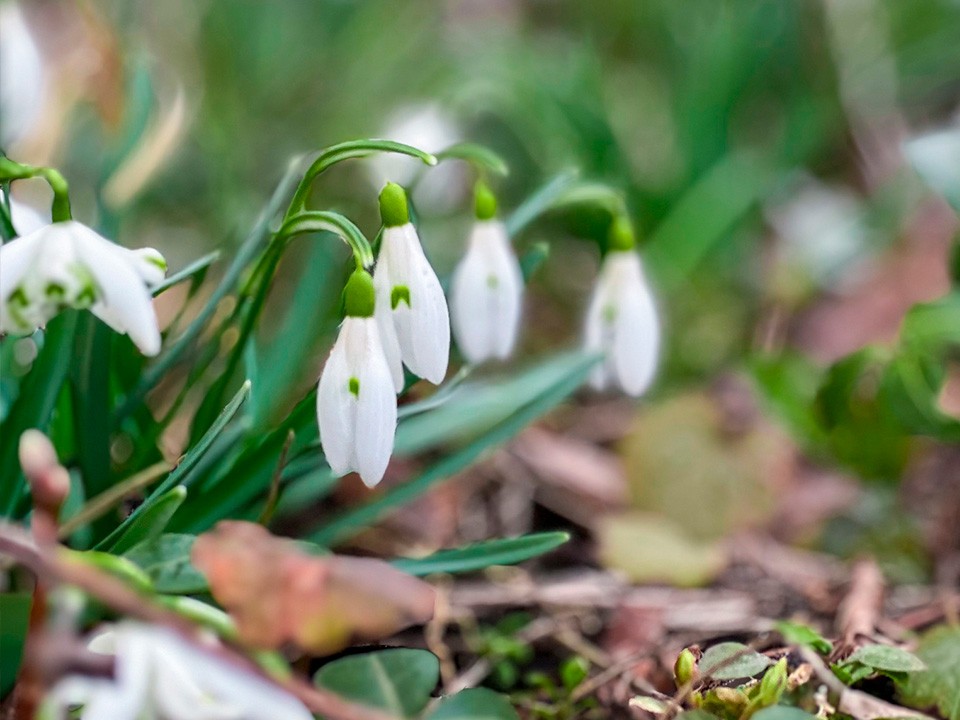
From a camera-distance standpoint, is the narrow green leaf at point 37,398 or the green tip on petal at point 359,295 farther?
the narrow green leaf at point 37,398

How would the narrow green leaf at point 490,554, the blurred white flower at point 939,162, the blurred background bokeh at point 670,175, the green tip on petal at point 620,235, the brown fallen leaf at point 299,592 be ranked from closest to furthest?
the brown fallen leaf at point 299,592, the narrow green leaf at point 490,554, the green tip on petal at point 620,235, the blurred white flower at point 939,162, the blurred background bokeh at point 670,175

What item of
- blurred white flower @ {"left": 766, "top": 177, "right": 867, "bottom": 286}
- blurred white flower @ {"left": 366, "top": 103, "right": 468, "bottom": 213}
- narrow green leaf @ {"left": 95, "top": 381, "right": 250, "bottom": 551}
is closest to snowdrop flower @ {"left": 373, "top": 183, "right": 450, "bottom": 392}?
narrow green leaf @ {"left": 95, "top": 381, "right": 250, "bottom": 551}

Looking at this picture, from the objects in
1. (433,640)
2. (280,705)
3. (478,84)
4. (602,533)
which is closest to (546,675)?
(433,640)

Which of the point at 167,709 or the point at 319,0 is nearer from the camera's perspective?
the point at 167,709

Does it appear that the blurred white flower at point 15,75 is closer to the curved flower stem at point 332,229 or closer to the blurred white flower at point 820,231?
the curved flower stem at point 332,229

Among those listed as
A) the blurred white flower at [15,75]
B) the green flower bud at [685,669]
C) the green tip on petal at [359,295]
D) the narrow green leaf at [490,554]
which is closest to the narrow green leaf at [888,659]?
the green flower bud at [685,669]

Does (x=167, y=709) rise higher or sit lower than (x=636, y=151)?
lower

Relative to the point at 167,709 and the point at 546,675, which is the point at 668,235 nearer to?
the point at 546,675

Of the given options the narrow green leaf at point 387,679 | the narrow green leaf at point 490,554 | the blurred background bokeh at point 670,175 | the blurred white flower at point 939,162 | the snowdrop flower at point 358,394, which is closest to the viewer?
the narrow green leaf at point 387,679
